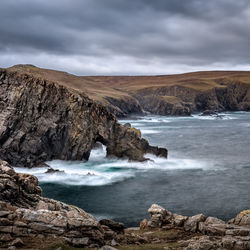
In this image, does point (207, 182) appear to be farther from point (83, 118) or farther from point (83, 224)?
point (83, 224)

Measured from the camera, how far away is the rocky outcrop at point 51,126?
5203 cm

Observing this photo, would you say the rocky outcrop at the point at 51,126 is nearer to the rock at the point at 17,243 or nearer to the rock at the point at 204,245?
the rock at the point at 17,243

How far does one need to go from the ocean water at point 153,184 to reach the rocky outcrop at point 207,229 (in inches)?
240

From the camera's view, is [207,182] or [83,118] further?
[83,118]

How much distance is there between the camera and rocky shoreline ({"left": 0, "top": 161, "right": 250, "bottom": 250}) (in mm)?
18281

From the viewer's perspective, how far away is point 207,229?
23.2 metres

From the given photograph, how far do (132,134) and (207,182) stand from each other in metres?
17.3

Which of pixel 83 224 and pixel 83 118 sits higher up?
pixel 83 118

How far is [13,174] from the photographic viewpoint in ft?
78.5

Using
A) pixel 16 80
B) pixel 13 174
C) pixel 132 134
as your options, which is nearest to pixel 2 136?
pixel 16 80

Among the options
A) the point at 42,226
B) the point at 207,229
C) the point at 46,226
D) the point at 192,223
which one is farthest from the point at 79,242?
the point at 192,223

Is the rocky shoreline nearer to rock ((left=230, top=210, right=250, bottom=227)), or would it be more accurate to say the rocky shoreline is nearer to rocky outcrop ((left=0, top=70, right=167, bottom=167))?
rock ((left=230, top=210, right=250, bottom=227))

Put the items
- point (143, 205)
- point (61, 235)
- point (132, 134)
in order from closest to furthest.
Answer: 1. point (61, 235)
2. point (143, 205)
3. point (132, 134)

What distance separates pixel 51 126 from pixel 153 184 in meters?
19.7
